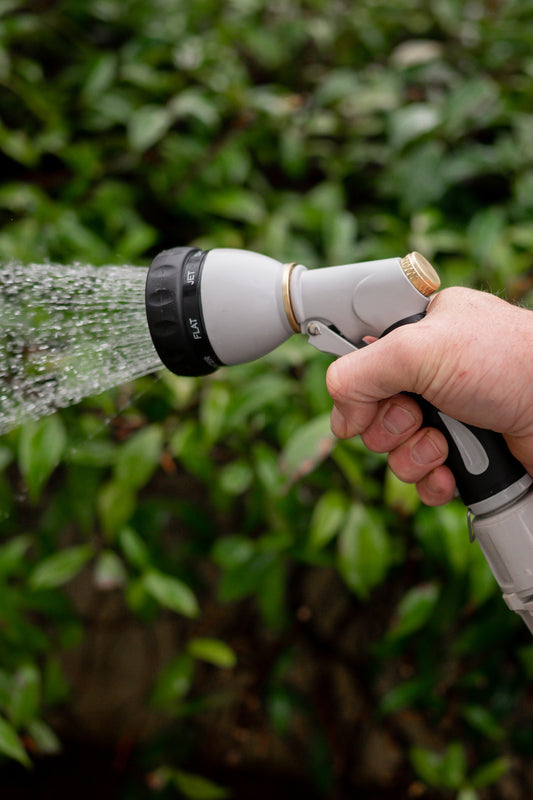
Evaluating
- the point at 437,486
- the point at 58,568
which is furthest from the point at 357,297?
the point at 58,568

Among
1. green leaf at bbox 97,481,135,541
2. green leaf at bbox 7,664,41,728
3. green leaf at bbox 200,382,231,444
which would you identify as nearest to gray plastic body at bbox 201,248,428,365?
green leaf at bbox 200,382,231,444

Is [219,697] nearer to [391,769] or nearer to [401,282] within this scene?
[391,769]

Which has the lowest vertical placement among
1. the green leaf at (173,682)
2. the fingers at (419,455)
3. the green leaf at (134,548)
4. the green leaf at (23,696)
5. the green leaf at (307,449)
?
the green leaf at (173,682)

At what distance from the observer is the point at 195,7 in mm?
1438

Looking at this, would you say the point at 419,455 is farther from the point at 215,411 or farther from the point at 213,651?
the point at 213,651

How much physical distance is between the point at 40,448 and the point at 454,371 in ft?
2.23

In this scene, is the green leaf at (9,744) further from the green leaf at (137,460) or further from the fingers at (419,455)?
the fingers at (419,455)

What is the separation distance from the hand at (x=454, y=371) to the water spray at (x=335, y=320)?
22mm

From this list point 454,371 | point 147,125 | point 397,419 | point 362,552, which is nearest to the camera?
point 454,371

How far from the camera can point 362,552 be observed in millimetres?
942

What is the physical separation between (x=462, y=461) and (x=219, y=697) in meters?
1.05

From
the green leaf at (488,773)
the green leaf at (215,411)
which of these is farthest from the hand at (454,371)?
the green leaf at (488,773)

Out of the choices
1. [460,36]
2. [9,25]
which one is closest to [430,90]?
[460,36]

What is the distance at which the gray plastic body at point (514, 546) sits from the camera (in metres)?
0.57
